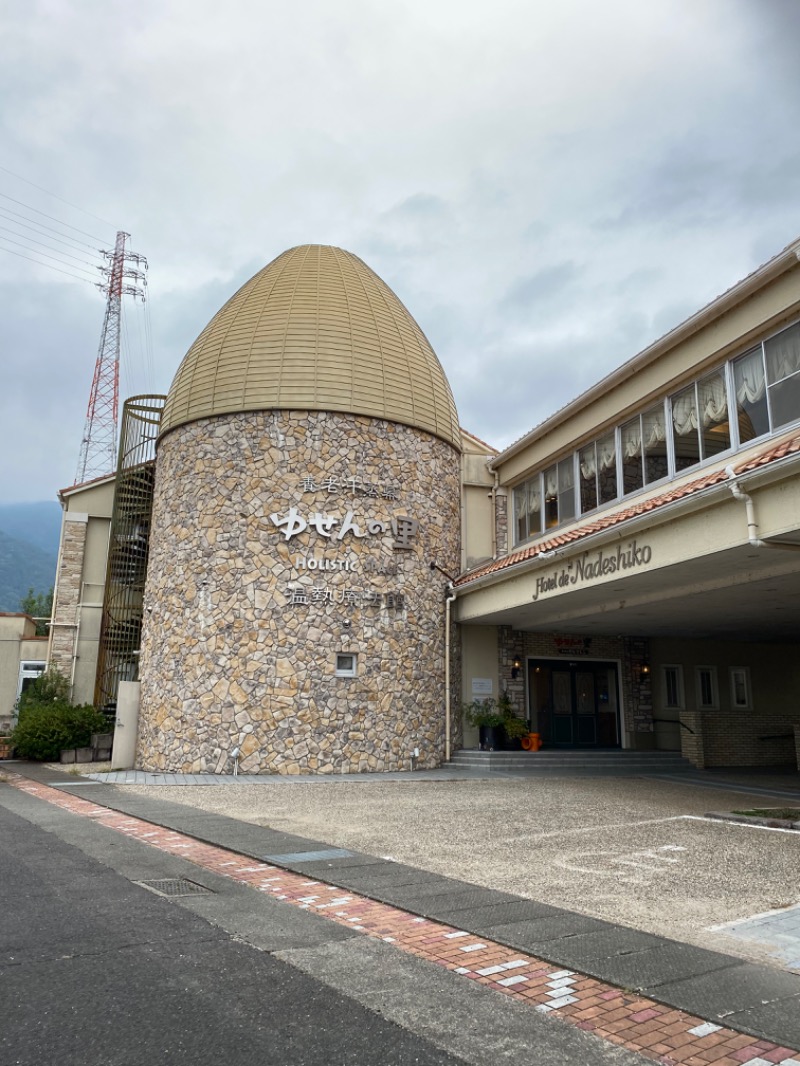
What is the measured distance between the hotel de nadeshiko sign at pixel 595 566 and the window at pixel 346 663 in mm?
4232

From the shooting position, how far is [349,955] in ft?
15.0

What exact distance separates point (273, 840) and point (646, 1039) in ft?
18.2

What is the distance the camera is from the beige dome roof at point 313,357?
17297 millimetres

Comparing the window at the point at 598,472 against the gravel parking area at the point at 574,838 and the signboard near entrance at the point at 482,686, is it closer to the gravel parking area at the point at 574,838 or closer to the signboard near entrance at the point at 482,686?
the signboard near entrance at the point at 482,686

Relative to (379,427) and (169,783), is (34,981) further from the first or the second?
(379,427)

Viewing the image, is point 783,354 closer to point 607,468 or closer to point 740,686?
point 607,468

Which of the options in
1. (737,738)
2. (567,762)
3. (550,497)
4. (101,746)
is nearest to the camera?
(567,762)

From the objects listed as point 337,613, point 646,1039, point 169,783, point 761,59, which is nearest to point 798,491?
point 761,59

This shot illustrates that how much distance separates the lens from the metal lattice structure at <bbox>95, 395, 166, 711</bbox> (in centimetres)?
2150

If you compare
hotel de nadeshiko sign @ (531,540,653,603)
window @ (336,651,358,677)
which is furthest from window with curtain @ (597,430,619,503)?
window @ (336,651,358,677)

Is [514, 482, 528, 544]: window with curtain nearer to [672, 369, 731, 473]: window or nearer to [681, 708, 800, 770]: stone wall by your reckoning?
[672, 369, 731, 473]: window

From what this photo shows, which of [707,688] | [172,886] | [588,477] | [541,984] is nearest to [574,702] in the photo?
[707,688]

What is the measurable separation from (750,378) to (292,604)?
9.54 metres

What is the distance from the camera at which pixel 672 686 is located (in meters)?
19.9
